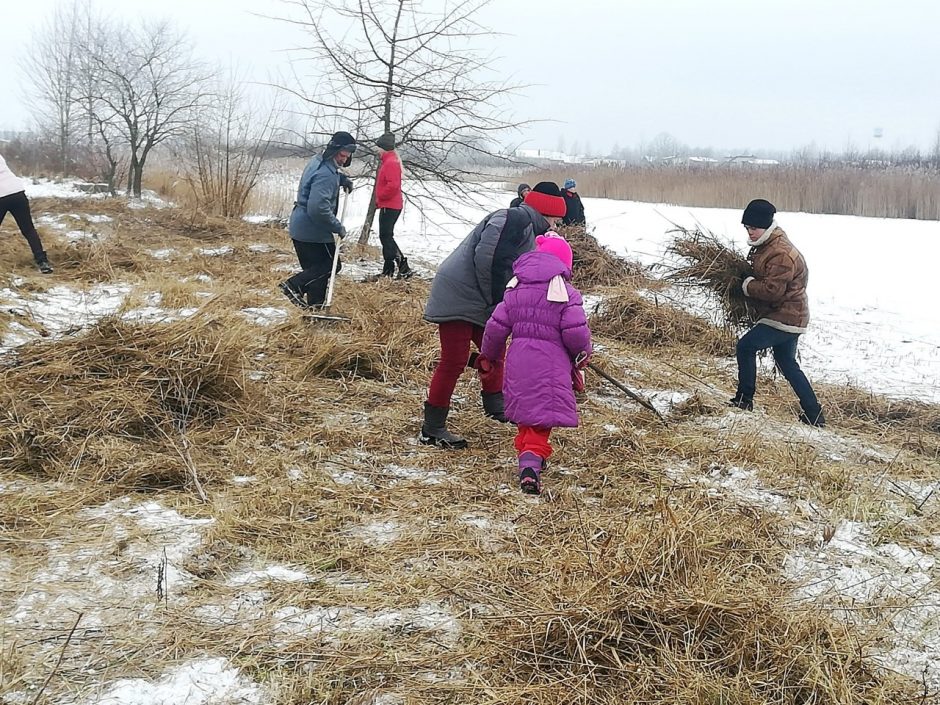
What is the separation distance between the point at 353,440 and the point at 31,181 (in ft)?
72.1

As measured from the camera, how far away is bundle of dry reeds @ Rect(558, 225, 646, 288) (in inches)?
378

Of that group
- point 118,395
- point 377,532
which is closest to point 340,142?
point 118,395

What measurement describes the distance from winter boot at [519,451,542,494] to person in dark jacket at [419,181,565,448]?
66 centimetres

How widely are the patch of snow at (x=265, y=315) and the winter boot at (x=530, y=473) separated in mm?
3306

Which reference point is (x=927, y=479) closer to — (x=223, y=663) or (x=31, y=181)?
A: (x=223, y=663)

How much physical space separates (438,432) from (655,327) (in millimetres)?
3730

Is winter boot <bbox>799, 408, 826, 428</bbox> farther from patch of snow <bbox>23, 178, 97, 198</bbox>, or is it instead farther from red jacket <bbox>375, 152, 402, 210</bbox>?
patch of snow <bbox>23, 178, 97, 198</bbox>

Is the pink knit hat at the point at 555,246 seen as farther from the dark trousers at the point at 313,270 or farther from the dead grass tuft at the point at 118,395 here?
the dark trousers at the point at 313,270

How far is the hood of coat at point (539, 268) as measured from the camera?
3613 mm

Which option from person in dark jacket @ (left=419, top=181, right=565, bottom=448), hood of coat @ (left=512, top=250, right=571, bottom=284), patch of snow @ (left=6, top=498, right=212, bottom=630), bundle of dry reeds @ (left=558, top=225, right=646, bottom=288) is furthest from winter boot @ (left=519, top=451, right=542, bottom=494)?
bundle of dry reeds @ (left=558, top=225, right=646, bottom=288)

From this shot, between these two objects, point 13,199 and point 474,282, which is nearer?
point 474,282

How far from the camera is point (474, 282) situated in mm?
4074

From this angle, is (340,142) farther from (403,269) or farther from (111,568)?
(111,568)

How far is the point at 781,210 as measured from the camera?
77.4 feet
